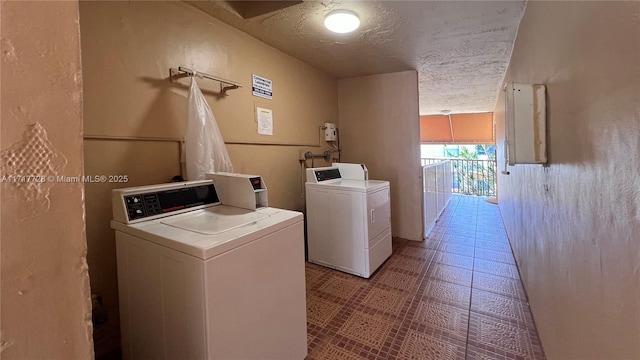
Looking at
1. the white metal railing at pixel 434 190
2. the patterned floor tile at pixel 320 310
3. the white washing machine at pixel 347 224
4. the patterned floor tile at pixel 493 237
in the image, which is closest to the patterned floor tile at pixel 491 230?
the patterned floor tile at pixel 493 237

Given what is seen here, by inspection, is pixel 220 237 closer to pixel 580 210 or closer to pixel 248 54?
pixel 580 210

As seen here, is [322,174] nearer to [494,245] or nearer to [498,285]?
[498,285]

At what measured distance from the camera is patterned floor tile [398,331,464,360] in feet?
5.16

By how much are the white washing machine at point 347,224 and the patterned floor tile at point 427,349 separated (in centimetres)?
84

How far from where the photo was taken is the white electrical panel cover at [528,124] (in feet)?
4.33

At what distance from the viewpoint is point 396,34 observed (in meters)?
2.41

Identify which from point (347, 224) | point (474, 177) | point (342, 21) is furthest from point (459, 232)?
point (474, 177)

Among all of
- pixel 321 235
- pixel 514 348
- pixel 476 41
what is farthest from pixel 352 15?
pixel 514 348

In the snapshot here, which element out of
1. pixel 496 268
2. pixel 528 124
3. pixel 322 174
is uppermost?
pixel 528 124

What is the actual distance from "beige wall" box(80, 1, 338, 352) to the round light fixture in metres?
0.80

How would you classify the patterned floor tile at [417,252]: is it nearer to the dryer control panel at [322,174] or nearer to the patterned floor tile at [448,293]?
the patterned floor tile at [448,293]

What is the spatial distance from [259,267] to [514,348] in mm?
1618

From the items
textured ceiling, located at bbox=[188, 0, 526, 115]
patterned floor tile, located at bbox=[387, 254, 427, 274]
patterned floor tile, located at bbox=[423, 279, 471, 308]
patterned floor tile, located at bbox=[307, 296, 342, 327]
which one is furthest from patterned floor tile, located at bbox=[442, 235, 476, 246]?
textured ceiling, located at bbox=[188, 0, 526, 115]

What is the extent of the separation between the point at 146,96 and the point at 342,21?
148cm
